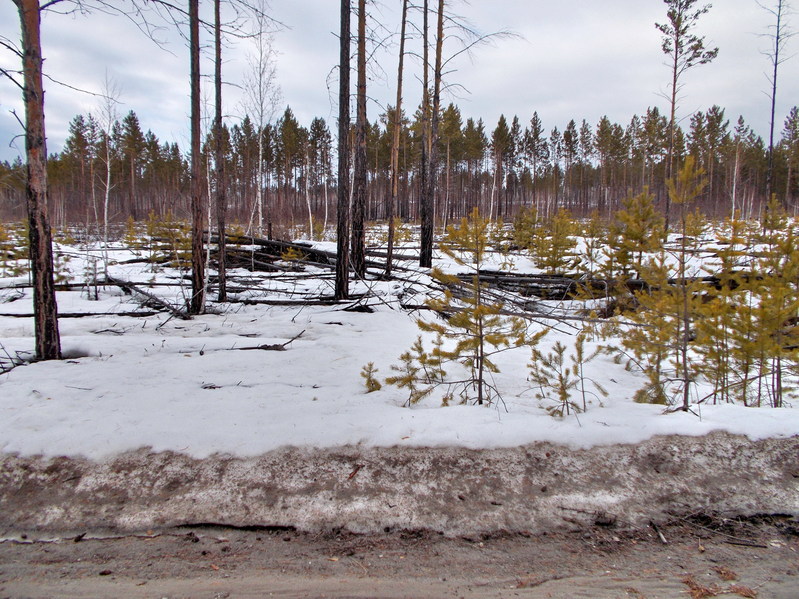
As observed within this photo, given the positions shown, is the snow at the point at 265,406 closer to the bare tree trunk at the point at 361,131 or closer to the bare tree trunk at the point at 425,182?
the bare tree trunk at the point at 361,131

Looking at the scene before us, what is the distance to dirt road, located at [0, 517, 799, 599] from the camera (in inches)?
74.8

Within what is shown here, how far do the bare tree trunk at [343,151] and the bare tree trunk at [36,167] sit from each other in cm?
464

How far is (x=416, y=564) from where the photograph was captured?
6.80 feet

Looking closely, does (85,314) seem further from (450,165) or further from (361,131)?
(450,165)

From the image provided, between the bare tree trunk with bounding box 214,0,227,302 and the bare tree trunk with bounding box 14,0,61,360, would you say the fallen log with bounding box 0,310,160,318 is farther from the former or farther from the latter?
the bare tree trunk with bounding box 14,0,61,360

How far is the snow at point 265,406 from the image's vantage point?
9.85ft

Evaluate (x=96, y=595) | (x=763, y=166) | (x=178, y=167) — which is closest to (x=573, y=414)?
(x=96, y=595)

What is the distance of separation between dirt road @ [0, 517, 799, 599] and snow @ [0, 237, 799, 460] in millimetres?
738

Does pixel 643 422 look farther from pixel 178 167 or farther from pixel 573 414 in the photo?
pixel 178 167

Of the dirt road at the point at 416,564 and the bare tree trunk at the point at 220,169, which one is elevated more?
the bare tree trunk at the point at 220,169

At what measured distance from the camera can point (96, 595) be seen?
6.15ft

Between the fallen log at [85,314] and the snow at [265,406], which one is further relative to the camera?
the fallen log at [85,314]

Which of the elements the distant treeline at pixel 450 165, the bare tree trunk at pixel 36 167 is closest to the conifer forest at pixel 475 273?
the bare tree trunk at pixel 36 167

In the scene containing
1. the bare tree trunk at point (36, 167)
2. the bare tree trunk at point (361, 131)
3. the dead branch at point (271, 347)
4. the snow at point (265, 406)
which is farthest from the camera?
the bare tree trunk at point (361, 131)
